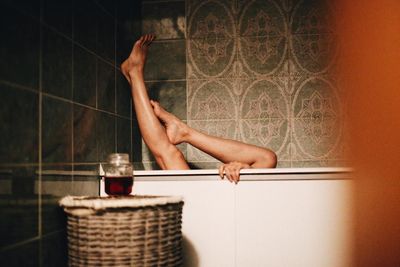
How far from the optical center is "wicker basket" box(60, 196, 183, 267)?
0.97 metres

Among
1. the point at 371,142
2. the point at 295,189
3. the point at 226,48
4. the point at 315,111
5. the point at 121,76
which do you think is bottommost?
the point at 295,189

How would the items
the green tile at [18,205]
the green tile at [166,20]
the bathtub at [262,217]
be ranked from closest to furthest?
the green tile at [18,205]
the bathtub at [262,217]
the green tile at [166,20]

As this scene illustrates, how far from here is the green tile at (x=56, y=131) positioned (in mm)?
1113

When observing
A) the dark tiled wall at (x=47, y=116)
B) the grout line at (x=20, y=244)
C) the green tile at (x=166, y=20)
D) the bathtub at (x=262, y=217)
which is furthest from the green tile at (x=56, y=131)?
the green tile at (x=166, y=20)

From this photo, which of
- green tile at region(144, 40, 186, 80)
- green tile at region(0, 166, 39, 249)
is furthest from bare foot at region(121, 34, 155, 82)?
green tile at region(0, 166, 39, 249)

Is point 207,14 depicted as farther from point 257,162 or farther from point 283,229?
point 283,229

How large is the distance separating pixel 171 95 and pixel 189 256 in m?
1.08

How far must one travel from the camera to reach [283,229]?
1305mm

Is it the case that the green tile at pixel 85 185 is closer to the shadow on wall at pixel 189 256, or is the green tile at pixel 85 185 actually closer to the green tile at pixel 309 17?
the shadow on wall at pixel 189 256

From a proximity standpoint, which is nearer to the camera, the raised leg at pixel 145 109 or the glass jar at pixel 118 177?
the glass jar at pixel 118 177

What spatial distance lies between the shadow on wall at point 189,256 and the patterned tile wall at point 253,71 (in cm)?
85

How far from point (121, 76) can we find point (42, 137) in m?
0.82

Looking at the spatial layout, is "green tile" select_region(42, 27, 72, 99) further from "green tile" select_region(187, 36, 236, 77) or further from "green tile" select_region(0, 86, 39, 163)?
"green tile" select_region(187, 36, 236, 77)

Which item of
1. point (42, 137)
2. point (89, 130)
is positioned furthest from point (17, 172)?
point (89, 130)
